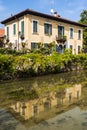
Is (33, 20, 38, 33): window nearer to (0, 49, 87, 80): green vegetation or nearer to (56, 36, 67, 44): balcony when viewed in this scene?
(56, 36, 67, 44): balcony

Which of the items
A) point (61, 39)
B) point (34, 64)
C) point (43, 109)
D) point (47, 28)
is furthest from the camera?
point (61, 39)

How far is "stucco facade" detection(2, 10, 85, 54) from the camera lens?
28.0 metres

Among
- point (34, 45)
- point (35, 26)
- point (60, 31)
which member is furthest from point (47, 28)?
point (34, 45)

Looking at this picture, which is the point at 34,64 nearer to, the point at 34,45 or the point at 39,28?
the point at 34,45

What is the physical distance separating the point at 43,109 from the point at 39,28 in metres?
21.1

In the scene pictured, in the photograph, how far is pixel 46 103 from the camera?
10.0 metres

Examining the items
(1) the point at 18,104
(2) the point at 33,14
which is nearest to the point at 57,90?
(1) the point at 18,104

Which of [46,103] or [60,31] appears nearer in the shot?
[46,103]

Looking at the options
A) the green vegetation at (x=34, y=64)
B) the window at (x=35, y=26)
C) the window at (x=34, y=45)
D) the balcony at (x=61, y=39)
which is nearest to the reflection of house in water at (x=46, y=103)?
the green vegetation at (x=34, y=64)

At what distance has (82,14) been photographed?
147 feet

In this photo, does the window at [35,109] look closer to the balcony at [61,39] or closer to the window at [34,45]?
the window at [34,45]

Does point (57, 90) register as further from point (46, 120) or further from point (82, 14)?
point (82, 14)

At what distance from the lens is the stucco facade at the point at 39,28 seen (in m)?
28.0

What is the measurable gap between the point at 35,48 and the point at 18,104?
19.1 m
